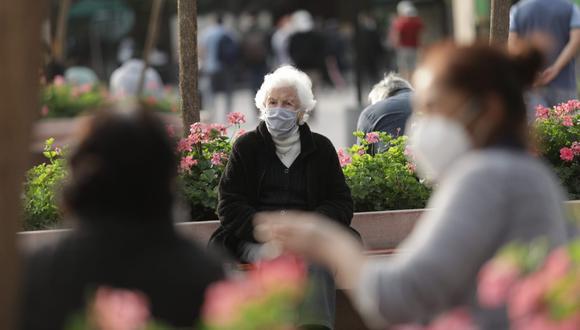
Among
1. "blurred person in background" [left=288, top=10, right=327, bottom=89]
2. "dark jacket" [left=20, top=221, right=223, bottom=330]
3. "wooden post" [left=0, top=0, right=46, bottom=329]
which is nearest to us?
"wooden post" [left=0, top=0, right=46, bottom=329]

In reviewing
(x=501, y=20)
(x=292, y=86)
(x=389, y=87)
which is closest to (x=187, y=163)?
(x=292, y=86)

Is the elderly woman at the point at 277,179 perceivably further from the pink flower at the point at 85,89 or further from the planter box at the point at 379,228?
the pink flower at the point at 85,89

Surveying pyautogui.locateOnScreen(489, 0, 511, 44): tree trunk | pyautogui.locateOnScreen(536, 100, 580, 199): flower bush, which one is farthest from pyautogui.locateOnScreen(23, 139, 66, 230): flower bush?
pyautogui.locateOnScreen(489, 0, 511, 44): tree trunk

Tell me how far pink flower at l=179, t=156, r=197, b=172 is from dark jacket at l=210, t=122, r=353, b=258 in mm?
806

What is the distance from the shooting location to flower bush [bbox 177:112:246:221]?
7238 millimetres

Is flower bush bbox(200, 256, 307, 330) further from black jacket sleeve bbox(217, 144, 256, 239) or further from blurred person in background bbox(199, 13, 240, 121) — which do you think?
blurred person in background bbox(199, 13, 240, 121)

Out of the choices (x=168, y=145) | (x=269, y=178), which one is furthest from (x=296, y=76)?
(x=168, y=145)

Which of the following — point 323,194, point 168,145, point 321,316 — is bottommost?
point 321,316

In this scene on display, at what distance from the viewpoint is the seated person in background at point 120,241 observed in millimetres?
3539

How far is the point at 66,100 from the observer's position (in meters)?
Answer: 16.3

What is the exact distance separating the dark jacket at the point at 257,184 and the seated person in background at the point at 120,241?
272 centimetres

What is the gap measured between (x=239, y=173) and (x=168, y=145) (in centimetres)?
289

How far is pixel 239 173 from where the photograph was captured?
6535 mm

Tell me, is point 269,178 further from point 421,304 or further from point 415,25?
point 415,25
